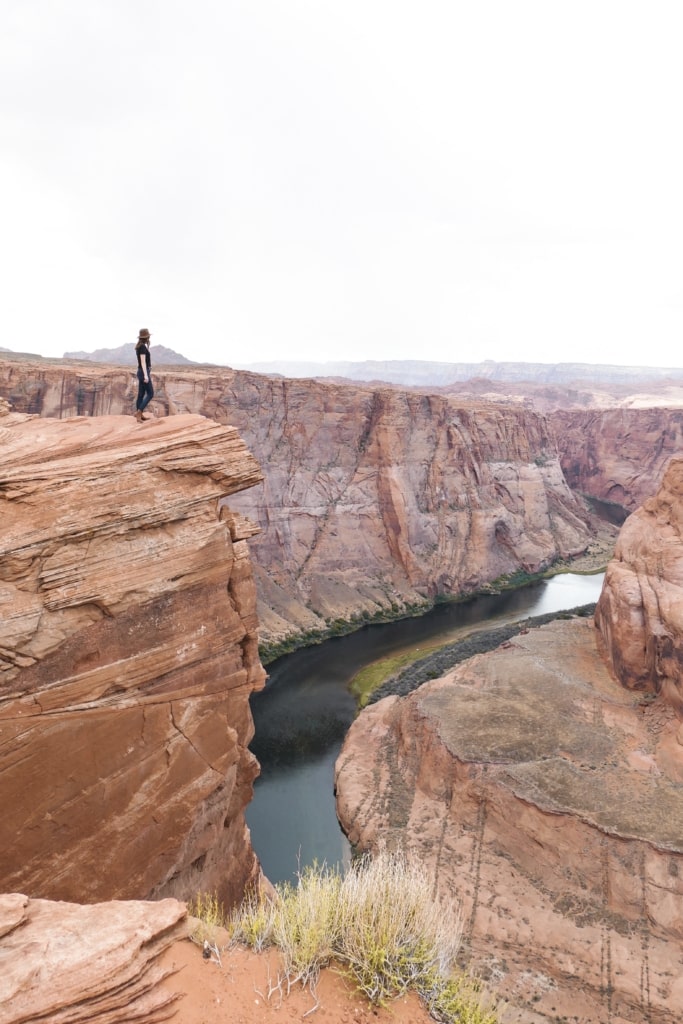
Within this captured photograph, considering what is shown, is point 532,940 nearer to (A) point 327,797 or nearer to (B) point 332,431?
(A) point 327,797

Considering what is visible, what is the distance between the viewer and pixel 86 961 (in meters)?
7.09

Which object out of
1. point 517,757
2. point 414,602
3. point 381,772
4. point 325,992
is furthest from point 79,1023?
point 414,602

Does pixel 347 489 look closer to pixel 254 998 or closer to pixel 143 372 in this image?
pixel 143 372

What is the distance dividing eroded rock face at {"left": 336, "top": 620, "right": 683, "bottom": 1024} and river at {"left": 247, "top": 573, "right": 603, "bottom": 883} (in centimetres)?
194

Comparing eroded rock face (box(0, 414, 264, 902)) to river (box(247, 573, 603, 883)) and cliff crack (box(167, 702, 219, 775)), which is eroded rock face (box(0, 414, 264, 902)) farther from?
river (box(247, 573, 603, 883))

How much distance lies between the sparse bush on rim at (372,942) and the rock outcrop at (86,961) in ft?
4.65

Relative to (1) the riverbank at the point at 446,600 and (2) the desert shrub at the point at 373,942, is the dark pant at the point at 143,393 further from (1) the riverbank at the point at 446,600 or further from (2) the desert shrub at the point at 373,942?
(1) the riverbank at the point at 446,600

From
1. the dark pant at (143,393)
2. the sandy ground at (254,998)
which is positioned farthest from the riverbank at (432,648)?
the sandy ground at (254,998)

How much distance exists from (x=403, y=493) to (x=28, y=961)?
60817 mm

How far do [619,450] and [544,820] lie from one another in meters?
99.8

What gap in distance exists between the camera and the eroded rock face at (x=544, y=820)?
19828 mm

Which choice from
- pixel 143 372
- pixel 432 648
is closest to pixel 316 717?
pixel 432 648

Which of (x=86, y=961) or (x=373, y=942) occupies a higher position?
(x=86, y=961)

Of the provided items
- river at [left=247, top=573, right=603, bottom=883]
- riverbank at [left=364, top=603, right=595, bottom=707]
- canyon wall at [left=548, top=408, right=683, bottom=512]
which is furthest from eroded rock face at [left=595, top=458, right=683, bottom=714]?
canyon wall at [left=548, top=408, right=683, bottom=512]
